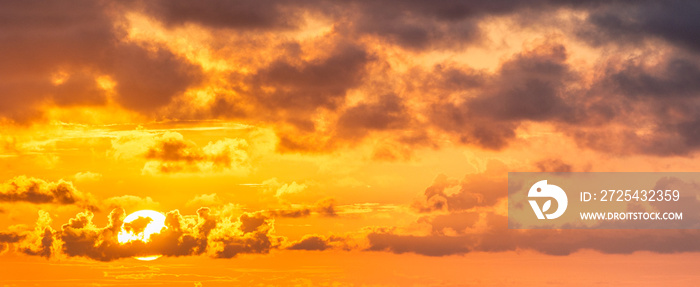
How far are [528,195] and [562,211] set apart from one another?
17942mm

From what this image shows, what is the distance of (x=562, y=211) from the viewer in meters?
184

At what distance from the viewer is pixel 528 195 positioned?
185m
